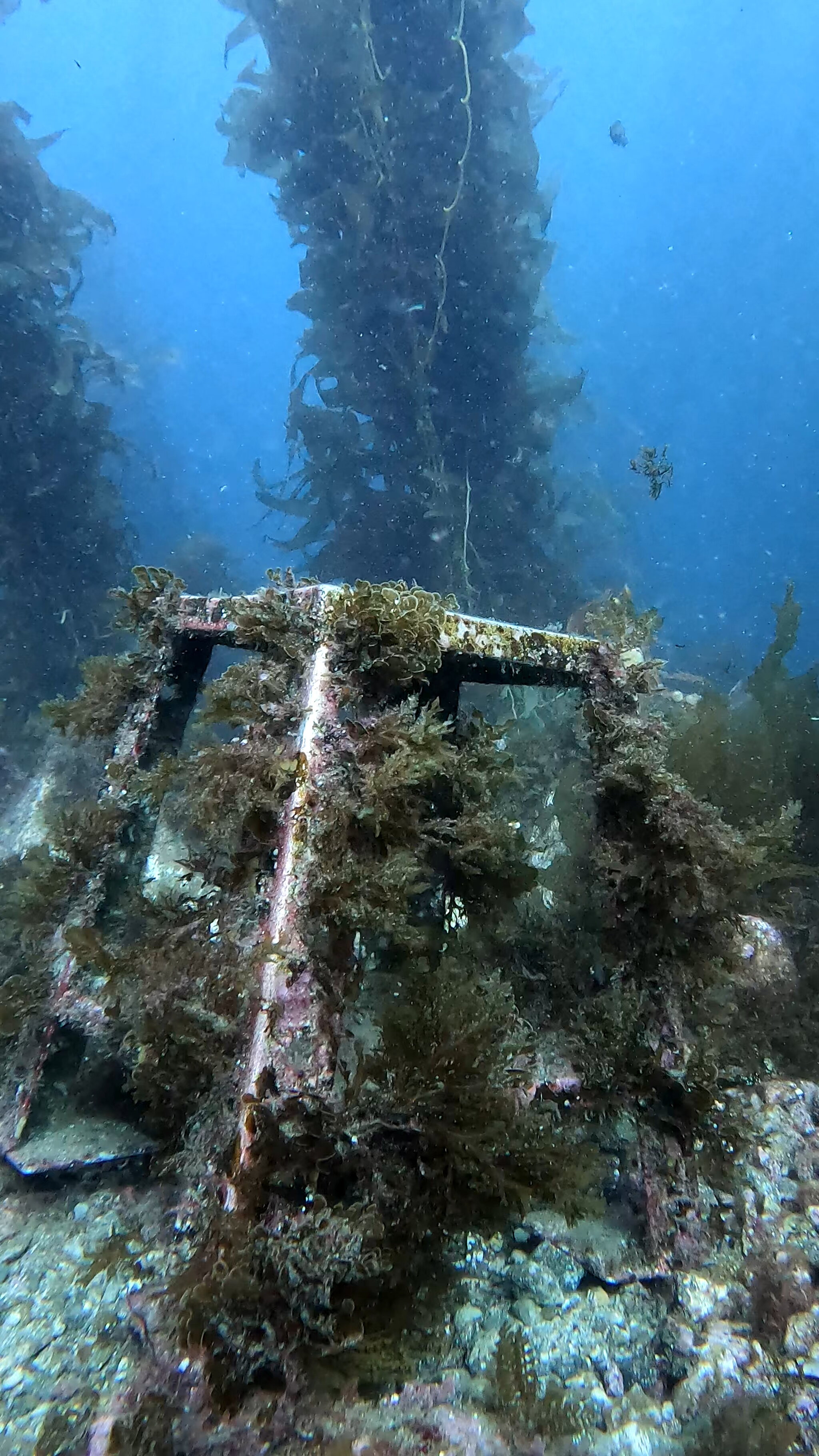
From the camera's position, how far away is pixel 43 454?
12102 millimetres

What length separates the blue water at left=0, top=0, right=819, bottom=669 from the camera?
100m

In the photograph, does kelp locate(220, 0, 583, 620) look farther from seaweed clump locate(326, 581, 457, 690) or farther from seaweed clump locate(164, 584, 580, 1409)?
seaweed clump locate(164, 584, 580, 1409)

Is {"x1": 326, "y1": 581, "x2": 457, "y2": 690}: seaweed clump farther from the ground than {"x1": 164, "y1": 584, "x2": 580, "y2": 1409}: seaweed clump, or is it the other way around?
{"x1": 326, "y1": 581, "x2": 457, "y2": 690}: seaweed clump

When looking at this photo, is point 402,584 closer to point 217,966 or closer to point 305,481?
point 217,966

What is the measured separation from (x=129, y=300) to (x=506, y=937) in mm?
75936

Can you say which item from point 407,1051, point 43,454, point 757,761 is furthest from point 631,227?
point 407,1051

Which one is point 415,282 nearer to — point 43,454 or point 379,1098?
point 43,454

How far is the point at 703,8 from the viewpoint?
108 metres

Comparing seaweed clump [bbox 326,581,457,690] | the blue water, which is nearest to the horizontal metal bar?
seaweed clump [bbox 326,581,457,690]

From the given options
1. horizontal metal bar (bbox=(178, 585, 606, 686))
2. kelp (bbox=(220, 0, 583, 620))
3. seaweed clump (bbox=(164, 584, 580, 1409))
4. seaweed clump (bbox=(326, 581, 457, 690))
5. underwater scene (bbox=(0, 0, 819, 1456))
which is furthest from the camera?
kelp (bbox=(220, 0, 583, 620))

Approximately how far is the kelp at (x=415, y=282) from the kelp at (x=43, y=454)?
3.56 meters

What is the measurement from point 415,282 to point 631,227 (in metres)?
144

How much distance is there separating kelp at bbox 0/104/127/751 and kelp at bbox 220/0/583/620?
3.56 metres

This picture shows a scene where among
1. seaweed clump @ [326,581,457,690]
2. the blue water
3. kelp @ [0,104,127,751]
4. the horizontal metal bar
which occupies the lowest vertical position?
seaweed clump @ [326,581,457,690]
